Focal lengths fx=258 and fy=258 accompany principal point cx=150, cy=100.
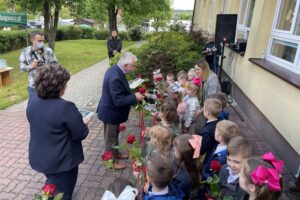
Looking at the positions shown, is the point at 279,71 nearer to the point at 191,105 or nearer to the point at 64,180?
the point at 191,105

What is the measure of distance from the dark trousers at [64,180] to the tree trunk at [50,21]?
1134 centimetres

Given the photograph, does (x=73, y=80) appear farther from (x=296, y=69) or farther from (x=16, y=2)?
(x=296, y=69)

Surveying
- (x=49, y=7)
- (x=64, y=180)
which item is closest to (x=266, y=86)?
(x=64, y=180)

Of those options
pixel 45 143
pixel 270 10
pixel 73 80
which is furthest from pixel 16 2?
pixel 45 143

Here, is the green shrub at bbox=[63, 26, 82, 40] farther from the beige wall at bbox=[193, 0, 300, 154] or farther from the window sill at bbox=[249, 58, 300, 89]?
the window sill at bbox=[249, 58, 300, 89]

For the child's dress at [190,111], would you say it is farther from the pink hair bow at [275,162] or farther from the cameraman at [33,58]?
the cameraman at [33,58]

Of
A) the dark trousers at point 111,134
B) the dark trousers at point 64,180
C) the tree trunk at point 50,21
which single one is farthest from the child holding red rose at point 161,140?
the tree trunk at point 50,21

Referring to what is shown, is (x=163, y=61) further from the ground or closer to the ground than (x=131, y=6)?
closer to the ground

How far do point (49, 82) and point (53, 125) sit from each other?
15.3 inches

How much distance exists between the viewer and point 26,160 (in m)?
4.20

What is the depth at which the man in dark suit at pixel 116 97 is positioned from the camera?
11.0ft

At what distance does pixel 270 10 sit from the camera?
5590mm

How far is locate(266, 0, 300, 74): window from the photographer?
4.59 meters

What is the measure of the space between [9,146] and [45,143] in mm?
2728
